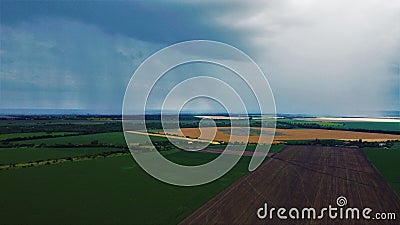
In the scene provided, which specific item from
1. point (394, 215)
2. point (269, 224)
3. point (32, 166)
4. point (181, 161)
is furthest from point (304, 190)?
point (32, 166)

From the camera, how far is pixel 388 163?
35.9 m

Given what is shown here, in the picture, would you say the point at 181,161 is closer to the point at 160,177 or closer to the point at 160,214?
the point at 160,177

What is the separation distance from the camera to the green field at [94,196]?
17172mm

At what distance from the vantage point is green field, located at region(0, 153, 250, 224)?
1717 centimetres

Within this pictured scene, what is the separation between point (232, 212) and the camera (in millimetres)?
17938

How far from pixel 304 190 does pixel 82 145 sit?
3485 cm
